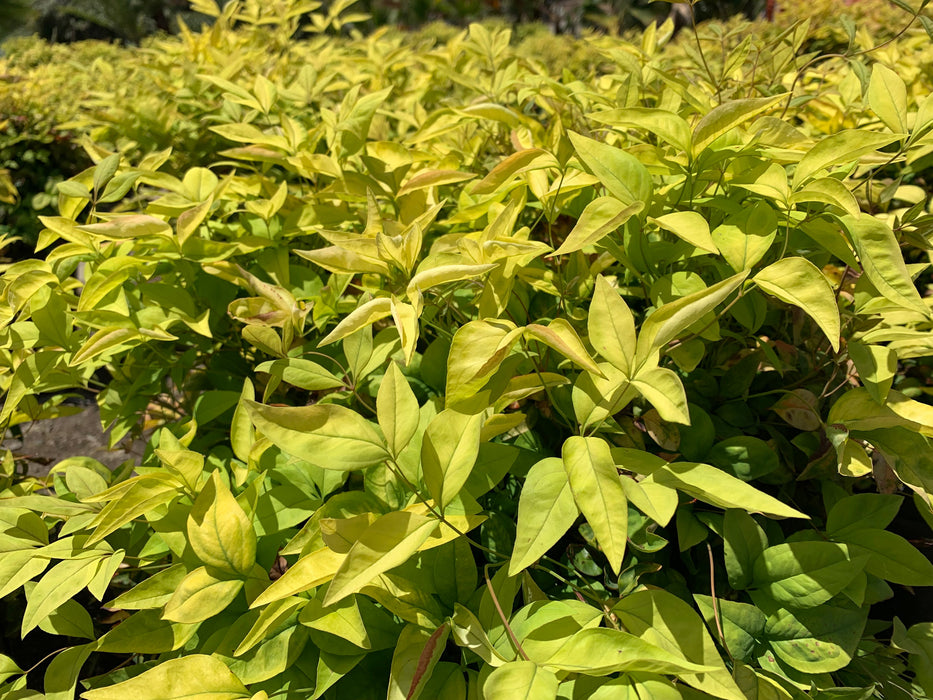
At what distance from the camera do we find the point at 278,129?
64.0 inches

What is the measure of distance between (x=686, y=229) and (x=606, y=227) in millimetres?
112

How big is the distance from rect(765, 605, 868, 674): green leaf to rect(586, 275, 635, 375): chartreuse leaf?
0.40 meters

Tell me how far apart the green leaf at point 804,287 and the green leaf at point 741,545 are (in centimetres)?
27

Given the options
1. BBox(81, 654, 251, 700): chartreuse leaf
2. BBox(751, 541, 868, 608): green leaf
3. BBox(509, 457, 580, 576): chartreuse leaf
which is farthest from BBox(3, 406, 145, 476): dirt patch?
BBox(751, 541, 868, 608): green leaf

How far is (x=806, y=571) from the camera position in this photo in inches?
31.5

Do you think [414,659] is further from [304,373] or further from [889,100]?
[889,100]

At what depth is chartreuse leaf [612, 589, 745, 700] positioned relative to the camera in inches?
27.0

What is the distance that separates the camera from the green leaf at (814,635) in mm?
778

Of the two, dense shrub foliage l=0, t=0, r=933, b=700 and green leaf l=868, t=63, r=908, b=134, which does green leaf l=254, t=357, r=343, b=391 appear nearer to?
dense shrub foliage l=0, t=0, r=933, b=700

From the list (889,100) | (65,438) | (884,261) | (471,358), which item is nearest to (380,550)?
(471,358)

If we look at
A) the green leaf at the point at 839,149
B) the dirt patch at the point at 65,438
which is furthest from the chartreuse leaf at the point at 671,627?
the dirt patch at the point at 65,438

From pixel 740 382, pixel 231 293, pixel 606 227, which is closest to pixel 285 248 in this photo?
pixel 231 293

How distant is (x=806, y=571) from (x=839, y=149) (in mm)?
547

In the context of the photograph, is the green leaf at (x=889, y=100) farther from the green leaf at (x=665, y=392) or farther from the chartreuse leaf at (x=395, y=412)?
the chartreuse leaf at (x=395, y=412)
